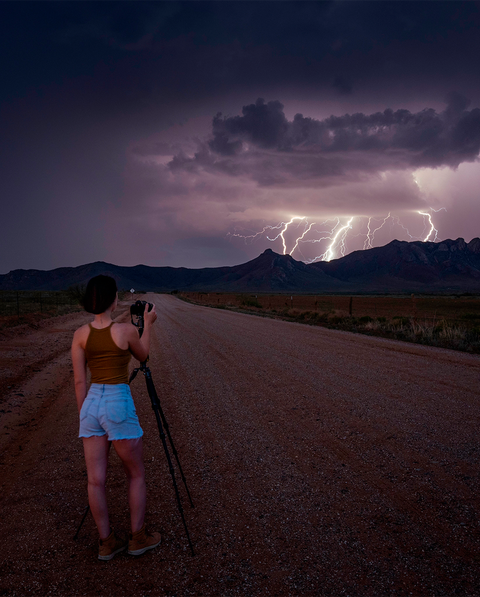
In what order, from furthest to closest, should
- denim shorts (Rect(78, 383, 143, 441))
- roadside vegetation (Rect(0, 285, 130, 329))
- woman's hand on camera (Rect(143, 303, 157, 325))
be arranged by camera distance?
roadside vegetation (Rect(0, 285, 130, 329)), woman's hand on camera (Rect(143, 303, 157, 325)), denim shorts (Rect(78, 383, 143, 441))

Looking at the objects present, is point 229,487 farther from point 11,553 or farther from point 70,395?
point 70,395

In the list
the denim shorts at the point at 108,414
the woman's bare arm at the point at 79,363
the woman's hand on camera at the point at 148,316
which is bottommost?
the denim shorts at the point at 108,414

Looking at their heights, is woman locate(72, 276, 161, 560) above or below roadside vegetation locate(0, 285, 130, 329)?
above

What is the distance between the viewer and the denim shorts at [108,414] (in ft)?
7.98

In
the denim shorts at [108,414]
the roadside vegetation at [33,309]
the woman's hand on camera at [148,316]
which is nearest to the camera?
the denim shorts at [108,414]

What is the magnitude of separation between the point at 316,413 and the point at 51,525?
12.0 ft

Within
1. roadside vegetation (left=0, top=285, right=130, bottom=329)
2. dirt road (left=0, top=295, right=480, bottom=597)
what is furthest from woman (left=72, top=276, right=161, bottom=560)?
roadside vegetation (left=0, top=285, right=130, bottom=329)

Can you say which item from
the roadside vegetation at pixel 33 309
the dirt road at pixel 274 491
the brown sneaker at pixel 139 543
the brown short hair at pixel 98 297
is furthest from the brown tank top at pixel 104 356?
the roadside vegetation at pixel 33 309

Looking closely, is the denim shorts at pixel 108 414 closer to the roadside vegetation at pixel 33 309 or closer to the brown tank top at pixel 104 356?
the brown tank top at pixel 104 356

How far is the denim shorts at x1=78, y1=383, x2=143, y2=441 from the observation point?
2.43 metres

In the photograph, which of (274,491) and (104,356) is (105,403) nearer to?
(104,356)

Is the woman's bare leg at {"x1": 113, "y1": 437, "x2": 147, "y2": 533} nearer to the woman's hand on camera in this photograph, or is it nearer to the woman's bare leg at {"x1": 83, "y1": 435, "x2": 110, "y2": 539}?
the woman's bare leg at {"x1": 83, "y1": 435, "x2": 110, "y2": 539}

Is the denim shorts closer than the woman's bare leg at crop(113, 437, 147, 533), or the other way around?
the denim shorts

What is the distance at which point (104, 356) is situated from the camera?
2479 millimetres
